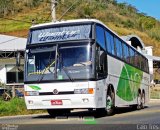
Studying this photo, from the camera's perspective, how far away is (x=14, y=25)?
84875 mm

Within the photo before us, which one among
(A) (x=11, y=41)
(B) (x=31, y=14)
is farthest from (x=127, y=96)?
(B) (x=31, y=14)

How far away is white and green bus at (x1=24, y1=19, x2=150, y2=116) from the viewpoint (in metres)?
17.3

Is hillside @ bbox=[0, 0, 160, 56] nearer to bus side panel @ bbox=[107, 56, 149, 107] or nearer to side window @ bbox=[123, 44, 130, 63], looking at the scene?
bus side panel @ bbox=[107, 56, 149, 107]

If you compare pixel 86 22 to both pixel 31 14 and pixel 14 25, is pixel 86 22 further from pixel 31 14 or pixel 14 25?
pixel 31 14

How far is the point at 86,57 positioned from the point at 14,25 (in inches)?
2707

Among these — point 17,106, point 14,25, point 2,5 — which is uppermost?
point 2,5

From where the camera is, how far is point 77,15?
318 feet

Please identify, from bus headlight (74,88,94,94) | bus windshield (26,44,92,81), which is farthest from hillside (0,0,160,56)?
bus headlight (74,88,94,94)

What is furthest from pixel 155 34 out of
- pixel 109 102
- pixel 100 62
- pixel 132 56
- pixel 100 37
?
pixel 100 62

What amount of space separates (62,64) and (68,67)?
27 cm

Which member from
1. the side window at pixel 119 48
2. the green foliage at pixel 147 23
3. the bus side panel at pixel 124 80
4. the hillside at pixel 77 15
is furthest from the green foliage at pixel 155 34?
the side window at pixel 119 48

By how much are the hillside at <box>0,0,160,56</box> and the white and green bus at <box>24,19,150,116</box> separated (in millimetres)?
59053

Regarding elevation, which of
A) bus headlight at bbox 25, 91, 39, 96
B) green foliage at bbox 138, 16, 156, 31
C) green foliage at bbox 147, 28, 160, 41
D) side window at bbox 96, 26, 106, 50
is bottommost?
bus headlight at bbox 25, 91, 39, 96

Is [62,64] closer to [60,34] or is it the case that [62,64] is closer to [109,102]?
[60,34]
